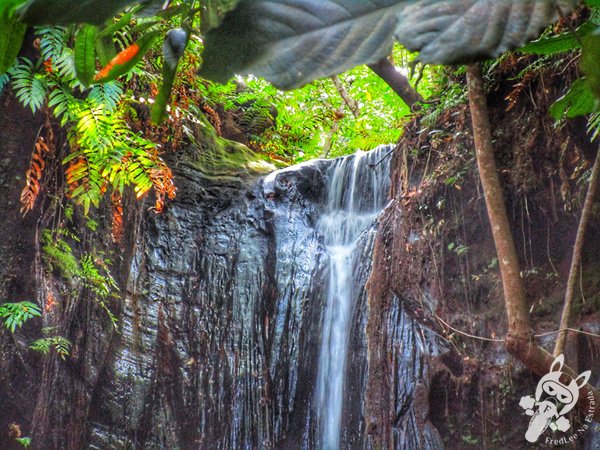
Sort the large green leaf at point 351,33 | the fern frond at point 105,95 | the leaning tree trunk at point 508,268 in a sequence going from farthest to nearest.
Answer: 1. the fern frond at point 105,95
2. the leaning tree trunk at point 508,268
3. the large green leaf at point 351,33

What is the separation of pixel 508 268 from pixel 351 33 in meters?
2.11

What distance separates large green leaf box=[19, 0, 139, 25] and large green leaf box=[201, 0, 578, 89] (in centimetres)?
10

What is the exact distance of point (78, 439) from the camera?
4641 mm

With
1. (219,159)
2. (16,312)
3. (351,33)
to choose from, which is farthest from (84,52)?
(219,159)

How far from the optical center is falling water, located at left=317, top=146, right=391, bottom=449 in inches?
196

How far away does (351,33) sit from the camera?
0.47m

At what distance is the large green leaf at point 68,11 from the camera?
1.64 feet

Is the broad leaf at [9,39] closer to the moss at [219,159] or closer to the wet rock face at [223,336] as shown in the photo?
the wet rock face at [223,336]

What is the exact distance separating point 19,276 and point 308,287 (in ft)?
7.95

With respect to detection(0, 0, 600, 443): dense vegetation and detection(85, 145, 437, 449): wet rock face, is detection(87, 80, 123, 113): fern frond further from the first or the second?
detection(85, 145, 437, 449): wet rock face

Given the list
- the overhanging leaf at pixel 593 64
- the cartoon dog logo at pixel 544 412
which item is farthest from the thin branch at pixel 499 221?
the overhanging leaf at pixel 593 64

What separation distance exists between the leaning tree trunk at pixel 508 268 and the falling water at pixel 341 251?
4.84 feet

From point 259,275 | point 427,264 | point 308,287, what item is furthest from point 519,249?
point 259,275

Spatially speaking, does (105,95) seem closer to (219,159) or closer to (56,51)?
(56,51)
